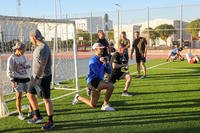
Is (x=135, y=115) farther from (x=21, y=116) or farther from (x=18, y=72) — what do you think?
(x=18, y=72)

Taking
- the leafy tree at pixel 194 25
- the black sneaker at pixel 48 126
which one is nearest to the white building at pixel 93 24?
the leafy tree at pixel 194 25

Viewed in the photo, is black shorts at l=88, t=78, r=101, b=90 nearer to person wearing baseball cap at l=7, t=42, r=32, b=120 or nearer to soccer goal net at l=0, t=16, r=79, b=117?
person wearing baseball cap at l=7, t=42, r=32, b=120

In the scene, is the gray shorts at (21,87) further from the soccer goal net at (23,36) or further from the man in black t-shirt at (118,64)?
the man in black t-shirt at (118,64)

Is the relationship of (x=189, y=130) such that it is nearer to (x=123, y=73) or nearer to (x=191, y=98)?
(x=191, y=98)

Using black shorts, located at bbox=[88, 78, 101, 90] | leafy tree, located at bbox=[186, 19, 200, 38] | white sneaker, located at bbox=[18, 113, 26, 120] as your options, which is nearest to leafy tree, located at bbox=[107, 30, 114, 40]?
leafy tree, located at bbox=[186, 19, 200, 38]

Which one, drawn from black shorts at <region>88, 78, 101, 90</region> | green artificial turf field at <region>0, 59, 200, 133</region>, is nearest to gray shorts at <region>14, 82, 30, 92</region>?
green artificial turf field at <region>0, 59, 200, 133</region>

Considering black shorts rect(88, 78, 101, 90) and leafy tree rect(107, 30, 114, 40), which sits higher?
leafy tree rect(107, 30, 114, 40)

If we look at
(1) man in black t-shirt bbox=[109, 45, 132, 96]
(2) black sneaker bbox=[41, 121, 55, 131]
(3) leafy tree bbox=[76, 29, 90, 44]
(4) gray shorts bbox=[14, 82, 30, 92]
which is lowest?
(2) black sneaker bbox=[41, 121, 55, 131]

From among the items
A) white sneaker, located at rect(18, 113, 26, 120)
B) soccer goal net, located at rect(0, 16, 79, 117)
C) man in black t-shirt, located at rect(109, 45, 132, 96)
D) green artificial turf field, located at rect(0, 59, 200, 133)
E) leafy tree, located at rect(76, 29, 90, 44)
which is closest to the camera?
green artificial turf field, located at rect(0, 59, 200, 133)

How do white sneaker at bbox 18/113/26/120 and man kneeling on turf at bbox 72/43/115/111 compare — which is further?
man kneeling on turf at bbox 72/43/115/111

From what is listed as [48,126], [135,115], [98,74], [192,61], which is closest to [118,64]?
[98,74]

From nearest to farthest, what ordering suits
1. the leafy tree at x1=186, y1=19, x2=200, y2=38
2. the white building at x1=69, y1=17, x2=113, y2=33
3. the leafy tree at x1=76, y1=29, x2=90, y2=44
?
the leafy tree at x1=76, y1=29, x2=90, y2=44 < the white building at x1=69, y1=17, x2=113, y2=33 < the leafy tree at x1=186, y1=19, x2=200, y2=38

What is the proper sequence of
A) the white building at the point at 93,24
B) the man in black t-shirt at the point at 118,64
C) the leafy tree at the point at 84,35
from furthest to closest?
1. the white building at the point at 93,24
2. the leafy tree at the point at 84,35
3. the man in black t-shirt at the point at 118,64

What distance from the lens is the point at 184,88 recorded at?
1094 cm
